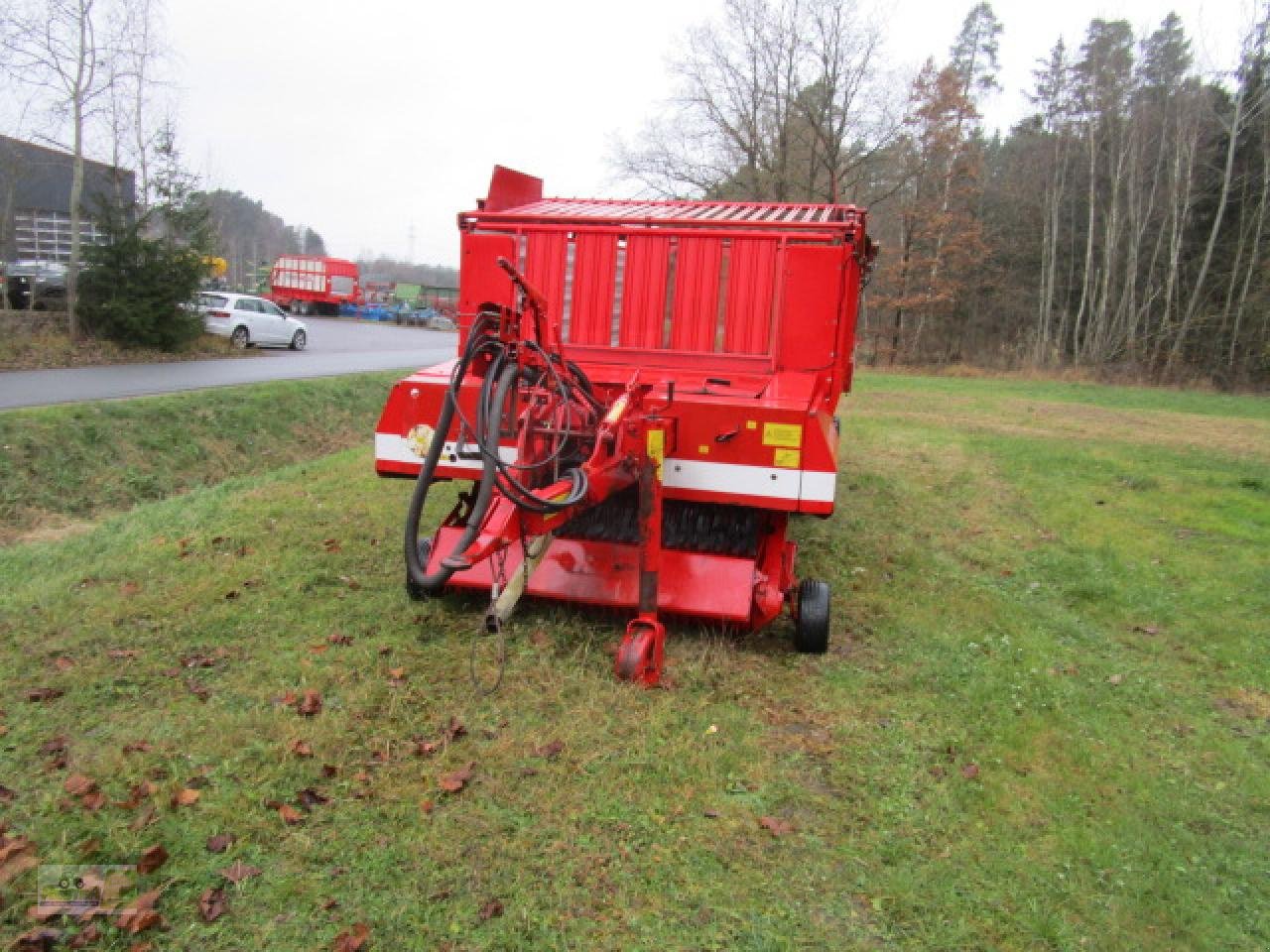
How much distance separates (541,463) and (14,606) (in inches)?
124

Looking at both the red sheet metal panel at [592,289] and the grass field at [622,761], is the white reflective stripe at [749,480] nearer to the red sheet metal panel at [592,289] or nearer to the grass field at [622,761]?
the grass field at [622,761]

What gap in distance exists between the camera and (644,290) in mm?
5449

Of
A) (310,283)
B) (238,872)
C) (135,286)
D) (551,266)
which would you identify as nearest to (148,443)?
(551,266)

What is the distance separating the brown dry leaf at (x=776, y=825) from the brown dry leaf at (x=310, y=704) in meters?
1.87

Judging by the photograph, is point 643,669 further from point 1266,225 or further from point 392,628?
point 1266,225

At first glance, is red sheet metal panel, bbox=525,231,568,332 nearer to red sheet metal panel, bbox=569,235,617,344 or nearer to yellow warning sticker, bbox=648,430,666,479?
red sheet metal panel, bbox=569,235,617,344

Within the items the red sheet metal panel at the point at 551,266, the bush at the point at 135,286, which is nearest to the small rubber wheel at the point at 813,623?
the red sheet metal panel at the point at 551,266

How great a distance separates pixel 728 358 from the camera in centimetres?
531

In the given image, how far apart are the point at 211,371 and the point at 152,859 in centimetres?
1611

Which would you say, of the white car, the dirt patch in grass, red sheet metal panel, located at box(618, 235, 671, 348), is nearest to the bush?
the dirt patch in grass

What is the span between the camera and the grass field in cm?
266

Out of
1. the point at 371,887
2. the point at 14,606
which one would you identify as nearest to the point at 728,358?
the point at 371,887

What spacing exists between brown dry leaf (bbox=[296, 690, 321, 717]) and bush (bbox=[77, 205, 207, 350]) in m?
18.0

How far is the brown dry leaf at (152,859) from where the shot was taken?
263 cm
